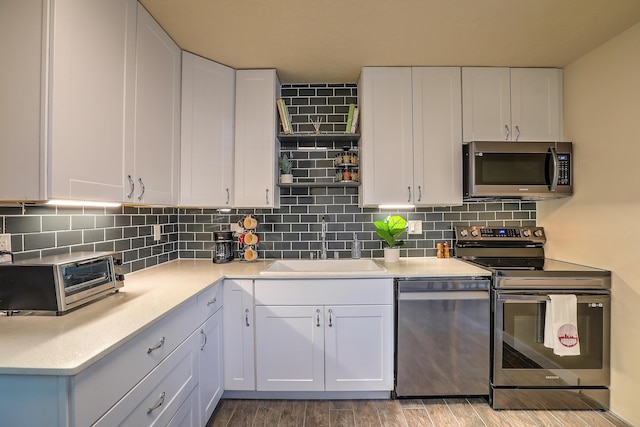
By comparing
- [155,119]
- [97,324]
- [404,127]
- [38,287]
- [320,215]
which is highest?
[404,127]

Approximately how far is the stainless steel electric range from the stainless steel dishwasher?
90 mm

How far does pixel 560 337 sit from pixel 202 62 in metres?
2.99

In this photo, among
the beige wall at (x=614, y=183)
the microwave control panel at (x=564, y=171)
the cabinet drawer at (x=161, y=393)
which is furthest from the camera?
the microwave control panel at (x=564, y=171)

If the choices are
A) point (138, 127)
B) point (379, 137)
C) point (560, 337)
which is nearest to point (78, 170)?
point (138, 127)

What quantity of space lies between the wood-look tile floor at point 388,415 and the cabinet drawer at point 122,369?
90 centimetres

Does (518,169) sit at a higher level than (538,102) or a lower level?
lower

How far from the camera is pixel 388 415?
1966 mm

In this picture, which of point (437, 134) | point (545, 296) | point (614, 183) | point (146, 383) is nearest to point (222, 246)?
point (146, 383)

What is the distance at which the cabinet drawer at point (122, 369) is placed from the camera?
89cm

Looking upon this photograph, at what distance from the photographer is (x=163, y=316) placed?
4.14 ft

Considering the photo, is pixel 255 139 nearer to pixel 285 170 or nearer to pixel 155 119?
pixel 285 170

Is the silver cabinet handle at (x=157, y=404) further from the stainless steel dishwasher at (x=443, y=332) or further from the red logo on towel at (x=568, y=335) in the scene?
the red logo on towel at (x=568, y=335)

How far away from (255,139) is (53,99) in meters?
1.34

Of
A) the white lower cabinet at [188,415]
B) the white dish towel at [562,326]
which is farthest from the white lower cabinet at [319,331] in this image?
the white dish towel at [562,326]
